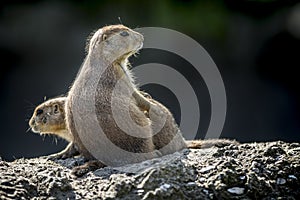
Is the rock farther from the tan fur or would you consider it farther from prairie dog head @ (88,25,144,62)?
prairie dog head @ (88,25,144,62)

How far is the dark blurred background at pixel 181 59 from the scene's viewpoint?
475 inches

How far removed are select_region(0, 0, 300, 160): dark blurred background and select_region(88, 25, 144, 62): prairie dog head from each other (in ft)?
19.9

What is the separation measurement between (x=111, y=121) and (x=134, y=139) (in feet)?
0.67

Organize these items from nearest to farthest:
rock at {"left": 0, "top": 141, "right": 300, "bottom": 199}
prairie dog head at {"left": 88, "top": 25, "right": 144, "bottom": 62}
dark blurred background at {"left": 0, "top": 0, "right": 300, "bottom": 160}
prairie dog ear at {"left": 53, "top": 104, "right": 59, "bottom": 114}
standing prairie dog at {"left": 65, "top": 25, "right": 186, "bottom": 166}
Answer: rock at {"left": 0, "top": 141, "right": 300, "bottom": 199}, standing prairie dog at {"left": 65, "top": 25, "right": 186, "bottom": 166}, prairie dog head at {"left": 88, "top": 25, "right": 144, "bottom": 62}, prairie dog ear at {"left": 53, "top": 104, "right": 59, "bottom": 114}, dark blurred background at {"left": 0, "top": 0, "right": 300, "bottom": 160}

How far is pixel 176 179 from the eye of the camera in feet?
14.3

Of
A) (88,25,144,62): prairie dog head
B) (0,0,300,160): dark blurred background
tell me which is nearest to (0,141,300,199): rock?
(88,25,144,62): prairie dog head

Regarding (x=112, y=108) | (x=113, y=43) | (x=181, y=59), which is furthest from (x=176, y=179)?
(x=181, y=59)

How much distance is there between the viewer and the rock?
427 cm

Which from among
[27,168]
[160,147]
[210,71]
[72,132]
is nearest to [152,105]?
[160,147]

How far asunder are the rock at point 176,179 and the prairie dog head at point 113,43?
A: 1005 mm

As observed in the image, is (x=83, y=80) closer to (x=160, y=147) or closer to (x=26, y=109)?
(x=160, y=147)

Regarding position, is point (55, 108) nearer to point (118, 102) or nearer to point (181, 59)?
point (118, 102)

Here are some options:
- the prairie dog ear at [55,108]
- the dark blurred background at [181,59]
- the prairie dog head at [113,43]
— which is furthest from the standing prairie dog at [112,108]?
the dark blurred background at [181,59]

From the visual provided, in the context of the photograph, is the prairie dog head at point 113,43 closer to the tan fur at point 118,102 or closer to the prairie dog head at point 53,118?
the tan fur at point 118,102
